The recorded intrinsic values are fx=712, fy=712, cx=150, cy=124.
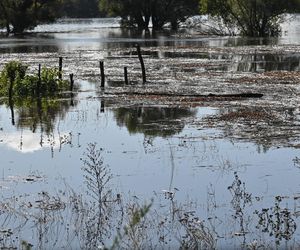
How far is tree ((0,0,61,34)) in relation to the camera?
10044 cm

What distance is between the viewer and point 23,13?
101062 mm

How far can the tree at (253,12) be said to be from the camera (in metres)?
78.0

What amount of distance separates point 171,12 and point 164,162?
92.4 metres

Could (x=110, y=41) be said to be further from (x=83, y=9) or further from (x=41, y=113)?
(x=83, y=9)

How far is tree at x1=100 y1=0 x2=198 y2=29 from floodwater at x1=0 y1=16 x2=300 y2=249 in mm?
69763

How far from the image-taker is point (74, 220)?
12430 mm

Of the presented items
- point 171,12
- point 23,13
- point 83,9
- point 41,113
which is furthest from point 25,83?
point 83,9

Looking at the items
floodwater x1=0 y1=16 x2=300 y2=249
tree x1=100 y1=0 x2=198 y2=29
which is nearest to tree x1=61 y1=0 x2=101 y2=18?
tree x1=100 y1=0 x2=198 y2=29

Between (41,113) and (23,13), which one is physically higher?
(23,13)

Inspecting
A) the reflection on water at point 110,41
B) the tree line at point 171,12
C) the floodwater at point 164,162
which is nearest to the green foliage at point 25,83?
the floodwater at point 164,162

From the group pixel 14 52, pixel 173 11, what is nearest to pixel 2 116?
pixel 14 52

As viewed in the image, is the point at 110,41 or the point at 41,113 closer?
the point at 41,113

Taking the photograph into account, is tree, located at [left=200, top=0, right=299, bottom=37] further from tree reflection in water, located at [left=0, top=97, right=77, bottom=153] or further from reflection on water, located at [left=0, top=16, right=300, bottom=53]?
tree reflection in water, located at [left=0, top=97, right=77, bottom=153]

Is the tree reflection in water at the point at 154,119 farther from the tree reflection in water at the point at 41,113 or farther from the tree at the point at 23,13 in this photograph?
the tree at the point at 23,13
